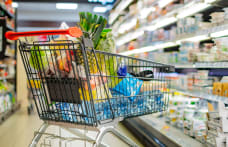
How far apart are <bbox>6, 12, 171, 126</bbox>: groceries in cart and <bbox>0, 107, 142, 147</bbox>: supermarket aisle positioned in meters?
0.65

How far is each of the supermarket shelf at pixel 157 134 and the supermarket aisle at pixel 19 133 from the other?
112 millimetres

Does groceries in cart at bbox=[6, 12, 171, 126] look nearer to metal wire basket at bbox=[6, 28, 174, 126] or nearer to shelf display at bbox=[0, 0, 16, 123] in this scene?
metal wire basket at bbox=[6, 28, 174, 126]

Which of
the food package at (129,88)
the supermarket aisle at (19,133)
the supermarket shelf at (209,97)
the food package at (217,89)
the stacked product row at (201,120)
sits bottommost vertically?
the supermarket aisle at (19,133)

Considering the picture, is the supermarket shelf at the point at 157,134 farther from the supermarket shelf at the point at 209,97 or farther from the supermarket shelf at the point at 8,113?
the supermarket shelf at the point at 8,113

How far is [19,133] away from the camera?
2914 millimetres

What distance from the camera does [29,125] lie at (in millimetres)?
3396

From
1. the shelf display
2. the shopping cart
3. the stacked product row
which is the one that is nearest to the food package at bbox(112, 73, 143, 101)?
the shopping cart

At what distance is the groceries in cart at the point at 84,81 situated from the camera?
3.79ft

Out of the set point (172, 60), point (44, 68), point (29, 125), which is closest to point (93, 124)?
point (44, 68)

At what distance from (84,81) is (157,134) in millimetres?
1194

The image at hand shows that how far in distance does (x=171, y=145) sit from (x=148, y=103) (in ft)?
1.87

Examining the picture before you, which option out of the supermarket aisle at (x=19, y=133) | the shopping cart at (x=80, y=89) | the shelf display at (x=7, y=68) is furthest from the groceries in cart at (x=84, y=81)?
the shelf display at (x=7, y=68)

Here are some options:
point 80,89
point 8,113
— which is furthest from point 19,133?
point 80,89

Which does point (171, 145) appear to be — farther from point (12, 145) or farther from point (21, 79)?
point (21, 79)
